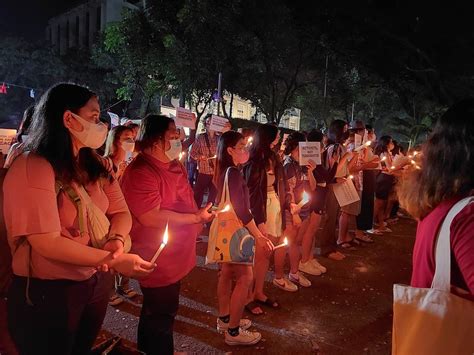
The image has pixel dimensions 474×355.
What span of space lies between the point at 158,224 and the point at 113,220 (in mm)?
490

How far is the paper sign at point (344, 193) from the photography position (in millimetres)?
6180

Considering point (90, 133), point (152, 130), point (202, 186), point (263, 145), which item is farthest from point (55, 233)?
point (202, 186)

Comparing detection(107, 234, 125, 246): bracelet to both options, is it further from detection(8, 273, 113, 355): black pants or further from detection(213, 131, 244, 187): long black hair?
detection(213, 131, 244, 187): long black hair

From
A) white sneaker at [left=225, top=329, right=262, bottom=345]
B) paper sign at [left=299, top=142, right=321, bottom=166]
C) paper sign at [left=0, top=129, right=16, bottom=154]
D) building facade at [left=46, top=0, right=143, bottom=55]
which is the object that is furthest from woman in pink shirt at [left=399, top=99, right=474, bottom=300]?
building facade at [left=46, top=0, right=143, bottom=55]

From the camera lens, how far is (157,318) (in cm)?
267

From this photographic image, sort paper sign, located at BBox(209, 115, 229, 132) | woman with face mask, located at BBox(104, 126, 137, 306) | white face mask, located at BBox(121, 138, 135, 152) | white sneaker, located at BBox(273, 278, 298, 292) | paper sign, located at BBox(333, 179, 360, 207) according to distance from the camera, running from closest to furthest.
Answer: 1. woman with face mask, located at BBox(104, 126, 137, 306)
2. white face mask, located at BBox(121, 138, 135, 152)
3. white sneaker, located at BBox(273, 278, 298, 292)
4. paper sign, located at BBox(333, 179, 360, 207)
5. paper sign, located at BBox(209, 115, 229, 132)

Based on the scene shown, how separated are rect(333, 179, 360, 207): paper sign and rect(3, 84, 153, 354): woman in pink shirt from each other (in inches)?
187

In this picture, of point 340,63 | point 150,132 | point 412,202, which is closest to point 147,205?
point 150,132

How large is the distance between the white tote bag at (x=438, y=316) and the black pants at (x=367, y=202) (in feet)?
21.7

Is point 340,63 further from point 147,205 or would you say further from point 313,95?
point 147,205

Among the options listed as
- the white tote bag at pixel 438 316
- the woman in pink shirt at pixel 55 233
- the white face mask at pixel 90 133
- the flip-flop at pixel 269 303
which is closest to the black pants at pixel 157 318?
the woman in pink shirt at pixel 55 233

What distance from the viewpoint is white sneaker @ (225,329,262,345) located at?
357 centimetres

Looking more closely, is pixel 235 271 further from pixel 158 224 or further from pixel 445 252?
pixel 445 252

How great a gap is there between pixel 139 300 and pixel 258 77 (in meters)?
14.3
